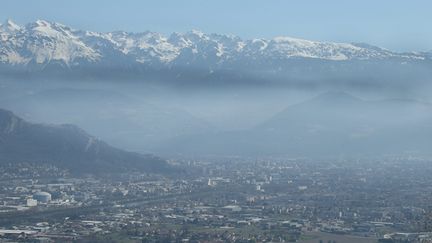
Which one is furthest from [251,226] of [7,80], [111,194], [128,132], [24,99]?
[7,80]

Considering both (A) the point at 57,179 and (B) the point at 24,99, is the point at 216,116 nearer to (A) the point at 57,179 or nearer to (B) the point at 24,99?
(B) the point at 24,99

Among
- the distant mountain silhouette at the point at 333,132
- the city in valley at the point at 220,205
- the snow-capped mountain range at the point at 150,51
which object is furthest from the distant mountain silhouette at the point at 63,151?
the snow-capped mountain range at the point at 150,51

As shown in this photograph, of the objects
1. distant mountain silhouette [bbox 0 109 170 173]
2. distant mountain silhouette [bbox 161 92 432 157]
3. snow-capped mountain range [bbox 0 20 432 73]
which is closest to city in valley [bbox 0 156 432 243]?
distant mountain silhouette [bbox 0 109 170 173]

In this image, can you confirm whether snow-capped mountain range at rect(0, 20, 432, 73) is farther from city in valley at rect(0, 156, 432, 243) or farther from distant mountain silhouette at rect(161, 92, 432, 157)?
city in valley at rect(0, 156, 432, 243)

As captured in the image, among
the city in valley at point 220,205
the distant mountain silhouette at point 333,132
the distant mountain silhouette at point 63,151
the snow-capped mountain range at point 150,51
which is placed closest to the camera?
the city in valley at point 220,205

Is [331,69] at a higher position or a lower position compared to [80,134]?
higher

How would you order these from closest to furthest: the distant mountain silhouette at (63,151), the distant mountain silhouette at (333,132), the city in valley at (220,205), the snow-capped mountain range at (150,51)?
the city in valley at (220,205) → the distant mountain silhouette at (63,151) → the distant mountain silhouette at (333,132) → the snow-capped mountain range at (150,51)

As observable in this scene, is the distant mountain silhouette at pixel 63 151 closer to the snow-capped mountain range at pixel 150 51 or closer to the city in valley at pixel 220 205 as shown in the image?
the city in valley at pixel 220 205
